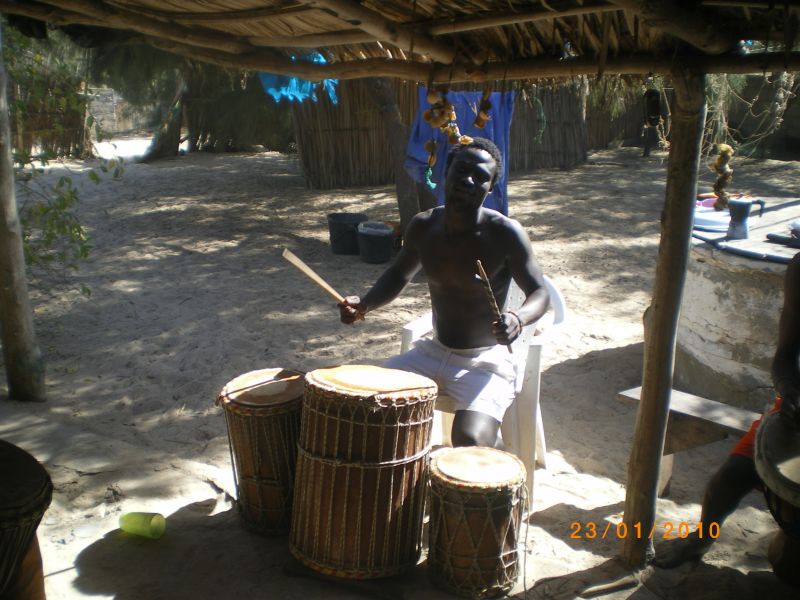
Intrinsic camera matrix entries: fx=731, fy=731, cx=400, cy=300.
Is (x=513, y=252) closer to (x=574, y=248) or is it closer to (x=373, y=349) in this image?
(x=373, y=349)

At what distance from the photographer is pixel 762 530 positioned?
3.35 meters

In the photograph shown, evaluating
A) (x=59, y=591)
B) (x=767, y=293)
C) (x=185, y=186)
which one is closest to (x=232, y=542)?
(x=59, y=591)

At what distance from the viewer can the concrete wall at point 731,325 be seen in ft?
13.8

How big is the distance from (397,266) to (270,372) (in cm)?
86

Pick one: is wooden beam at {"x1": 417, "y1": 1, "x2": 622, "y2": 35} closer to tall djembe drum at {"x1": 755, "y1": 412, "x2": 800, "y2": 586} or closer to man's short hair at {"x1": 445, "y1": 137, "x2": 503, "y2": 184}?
man's short hair at {"x1": 445, "y1": 137, "x2": 503, "y2": 184}

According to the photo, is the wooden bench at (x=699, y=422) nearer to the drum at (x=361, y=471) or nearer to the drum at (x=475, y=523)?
the drum at (x=475, y=523)

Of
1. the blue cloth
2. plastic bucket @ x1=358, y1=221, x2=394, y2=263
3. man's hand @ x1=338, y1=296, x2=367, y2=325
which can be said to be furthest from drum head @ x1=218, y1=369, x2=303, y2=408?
plastic bucket @ x1=358, y1=221, x2=394, y2=263

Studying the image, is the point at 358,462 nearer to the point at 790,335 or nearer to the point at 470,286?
the point at 470,286

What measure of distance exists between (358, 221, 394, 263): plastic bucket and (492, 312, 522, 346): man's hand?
4769 millimetres

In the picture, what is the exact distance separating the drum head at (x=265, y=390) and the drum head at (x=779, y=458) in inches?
67.6

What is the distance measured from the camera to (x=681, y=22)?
83.8 inches

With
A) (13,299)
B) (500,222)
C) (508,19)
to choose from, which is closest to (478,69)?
(508,19)

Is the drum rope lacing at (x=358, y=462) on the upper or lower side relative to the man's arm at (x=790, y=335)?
lower
